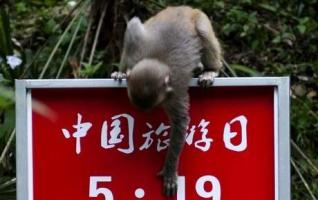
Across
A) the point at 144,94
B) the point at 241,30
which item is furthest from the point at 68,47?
the point at 144,94

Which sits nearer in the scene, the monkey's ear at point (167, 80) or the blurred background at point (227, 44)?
the monkey's ear at point (167, 80)

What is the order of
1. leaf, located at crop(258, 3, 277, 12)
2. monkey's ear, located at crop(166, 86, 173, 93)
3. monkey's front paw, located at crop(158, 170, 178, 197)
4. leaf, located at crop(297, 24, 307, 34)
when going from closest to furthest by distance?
1. monkey's front paw, located at crop(158, 170, 178, 197)
2. monkey's ear, located at crop(166, 86, 173, 93)
3. leaf, located at crop(297, 24, 307, 34)
4. leaf, located at crop(258, 3, 277, 12)

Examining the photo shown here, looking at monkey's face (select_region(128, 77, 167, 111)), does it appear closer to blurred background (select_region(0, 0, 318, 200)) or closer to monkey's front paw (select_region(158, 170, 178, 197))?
→ monkey's front paw (select_region(158, 170, 178, 197))

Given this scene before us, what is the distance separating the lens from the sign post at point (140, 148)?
2.70 meters

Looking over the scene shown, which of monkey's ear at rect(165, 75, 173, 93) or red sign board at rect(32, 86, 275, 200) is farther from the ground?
monkey's ear at rect(165, 75, 173, 93)

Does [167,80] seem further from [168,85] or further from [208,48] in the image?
[208,48]

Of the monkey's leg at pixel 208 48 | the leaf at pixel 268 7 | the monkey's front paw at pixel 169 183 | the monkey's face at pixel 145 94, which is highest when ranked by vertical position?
the leaf at pixel 268 7

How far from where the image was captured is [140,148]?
108 inches

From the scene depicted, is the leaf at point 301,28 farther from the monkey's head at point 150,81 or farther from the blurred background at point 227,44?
the monkey's head at point 150,81

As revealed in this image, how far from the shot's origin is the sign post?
8.85 feet

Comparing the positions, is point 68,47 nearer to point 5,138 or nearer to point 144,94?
point 5,138

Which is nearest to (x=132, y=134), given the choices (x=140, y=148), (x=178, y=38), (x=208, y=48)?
(x=140, y=148)

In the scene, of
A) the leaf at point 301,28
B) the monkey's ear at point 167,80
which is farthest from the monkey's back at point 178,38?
the leaf at point 301,28

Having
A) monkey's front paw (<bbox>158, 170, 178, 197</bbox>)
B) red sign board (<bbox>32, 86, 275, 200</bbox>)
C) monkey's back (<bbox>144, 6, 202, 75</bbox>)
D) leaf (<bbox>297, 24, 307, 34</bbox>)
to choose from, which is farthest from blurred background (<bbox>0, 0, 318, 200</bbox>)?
monkey's front paw (<bbox>158, 170, 178, 197</bbox>)
